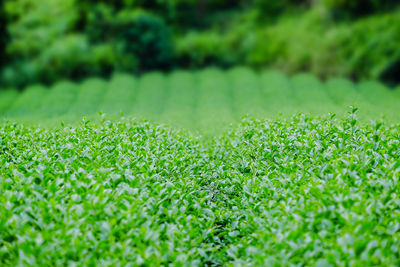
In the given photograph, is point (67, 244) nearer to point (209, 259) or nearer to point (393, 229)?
point (209, 259)

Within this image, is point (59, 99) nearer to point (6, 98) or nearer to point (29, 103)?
point (29, 103)

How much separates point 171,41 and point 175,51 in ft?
2.16

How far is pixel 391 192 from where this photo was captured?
15.0ft

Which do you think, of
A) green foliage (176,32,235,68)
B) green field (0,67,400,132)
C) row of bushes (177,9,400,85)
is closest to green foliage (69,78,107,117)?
green field (0,67,400,132)

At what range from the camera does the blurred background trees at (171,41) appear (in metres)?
19.3

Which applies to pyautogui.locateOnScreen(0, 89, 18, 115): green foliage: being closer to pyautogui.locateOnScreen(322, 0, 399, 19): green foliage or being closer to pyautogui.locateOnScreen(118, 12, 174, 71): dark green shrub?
pyautogui.locateOnScreen(118, 12, 174, 71): dark green shrub

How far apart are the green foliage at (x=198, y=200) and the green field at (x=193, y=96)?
497 centimetres

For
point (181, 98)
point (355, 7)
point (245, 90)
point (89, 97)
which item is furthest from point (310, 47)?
point (89, 97)

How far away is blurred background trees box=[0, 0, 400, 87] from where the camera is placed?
19.3 m

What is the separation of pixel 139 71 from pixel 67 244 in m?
18.8

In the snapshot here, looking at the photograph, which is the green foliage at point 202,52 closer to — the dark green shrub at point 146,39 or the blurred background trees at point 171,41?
the blurred background trees at point 171,41

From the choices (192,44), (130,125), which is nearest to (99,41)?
(192,44)

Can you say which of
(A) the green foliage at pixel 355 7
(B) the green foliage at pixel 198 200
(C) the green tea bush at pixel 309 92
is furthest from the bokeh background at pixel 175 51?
(B) the green foliage at pixel 198 200

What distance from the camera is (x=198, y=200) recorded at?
17.8 feet
